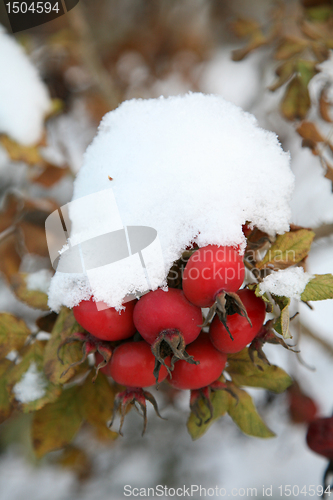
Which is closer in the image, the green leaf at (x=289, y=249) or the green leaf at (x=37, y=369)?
the green leaf at (x=289, y=249)

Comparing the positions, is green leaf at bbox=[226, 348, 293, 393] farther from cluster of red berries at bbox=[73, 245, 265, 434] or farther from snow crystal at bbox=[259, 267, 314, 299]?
snow crystal at bbox=[259, 267, 314, 299]

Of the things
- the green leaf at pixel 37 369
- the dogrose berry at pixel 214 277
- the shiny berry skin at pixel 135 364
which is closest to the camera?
the dogrose berry at pixel 214 277

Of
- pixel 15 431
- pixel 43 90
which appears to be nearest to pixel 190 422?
pixel 15 431

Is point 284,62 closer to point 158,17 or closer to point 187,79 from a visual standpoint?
point 187,79

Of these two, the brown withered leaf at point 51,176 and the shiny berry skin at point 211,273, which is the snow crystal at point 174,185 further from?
the brown withered leaf at point 51,176

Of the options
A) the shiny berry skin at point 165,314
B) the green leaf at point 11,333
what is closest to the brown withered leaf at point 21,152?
the green leaf at point 11,333
